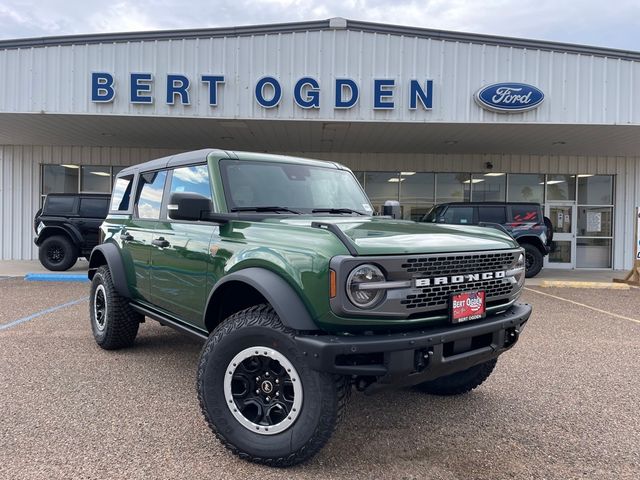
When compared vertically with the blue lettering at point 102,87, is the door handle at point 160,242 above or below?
below

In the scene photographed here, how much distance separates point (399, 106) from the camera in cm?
1048

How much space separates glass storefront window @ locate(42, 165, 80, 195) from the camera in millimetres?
14469

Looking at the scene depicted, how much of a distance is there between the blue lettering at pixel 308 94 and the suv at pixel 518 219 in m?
4.19

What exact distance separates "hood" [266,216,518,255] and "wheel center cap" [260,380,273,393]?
3.01 feet

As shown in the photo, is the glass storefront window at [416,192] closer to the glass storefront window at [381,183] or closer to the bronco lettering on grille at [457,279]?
the glass storefront window at [381,183]

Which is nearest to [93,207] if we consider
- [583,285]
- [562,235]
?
[583,285]

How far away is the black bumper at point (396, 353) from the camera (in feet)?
7.46

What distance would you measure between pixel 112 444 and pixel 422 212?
12895mm

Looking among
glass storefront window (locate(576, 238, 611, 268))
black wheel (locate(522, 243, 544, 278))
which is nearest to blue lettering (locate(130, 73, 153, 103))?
black wheel (locate(522, 243, 544, 278))

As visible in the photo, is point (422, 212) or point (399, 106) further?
point (422, 212)

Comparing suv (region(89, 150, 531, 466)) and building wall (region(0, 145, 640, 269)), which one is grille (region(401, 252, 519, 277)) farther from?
building wall (region(0, 145, 640, 269))

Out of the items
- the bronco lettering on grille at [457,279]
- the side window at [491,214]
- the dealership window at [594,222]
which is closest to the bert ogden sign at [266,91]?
the side window at [491,214]

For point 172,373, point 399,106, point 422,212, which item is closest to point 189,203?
point 172,373

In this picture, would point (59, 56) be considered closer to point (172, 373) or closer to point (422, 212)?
point (172, 373)
